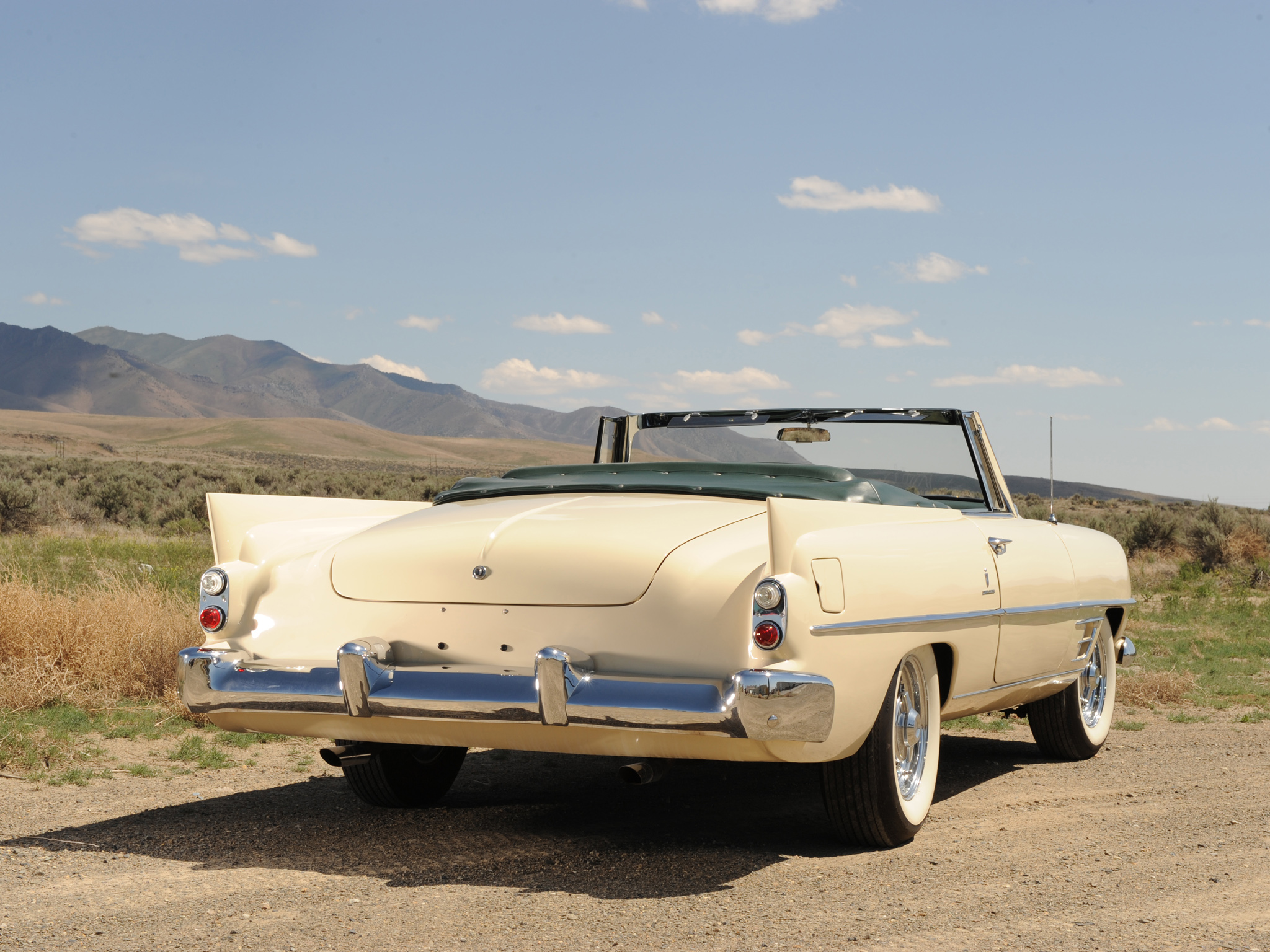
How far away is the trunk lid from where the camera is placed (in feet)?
13.5

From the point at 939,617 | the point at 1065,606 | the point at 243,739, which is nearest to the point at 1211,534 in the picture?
the point at 1065,606

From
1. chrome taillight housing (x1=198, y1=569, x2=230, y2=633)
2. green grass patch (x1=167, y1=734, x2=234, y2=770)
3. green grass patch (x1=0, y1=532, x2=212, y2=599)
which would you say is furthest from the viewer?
green grass patch (x1=0, y1=532, x2=212, y2=599)

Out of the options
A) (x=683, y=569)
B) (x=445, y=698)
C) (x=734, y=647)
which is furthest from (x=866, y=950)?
(x=445, y=698)

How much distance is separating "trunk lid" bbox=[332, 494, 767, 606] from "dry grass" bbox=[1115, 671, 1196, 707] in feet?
18.1

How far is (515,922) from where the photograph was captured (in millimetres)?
3629

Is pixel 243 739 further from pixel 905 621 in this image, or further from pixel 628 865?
pixel 905 621

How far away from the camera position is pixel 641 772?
4.10 meters

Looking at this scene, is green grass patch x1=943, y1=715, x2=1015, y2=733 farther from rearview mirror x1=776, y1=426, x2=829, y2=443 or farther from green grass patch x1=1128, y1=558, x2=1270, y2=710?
rearview mirror x1=776, y1=426, x2=829, y2=443

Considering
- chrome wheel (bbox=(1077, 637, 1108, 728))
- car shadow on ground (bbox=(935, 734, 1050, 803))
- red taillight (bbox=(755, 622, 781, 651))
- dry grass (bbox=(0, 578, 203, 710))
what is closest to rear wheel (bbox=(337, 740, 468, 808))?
red taillight (bbox=(755, 622, 781, 651))

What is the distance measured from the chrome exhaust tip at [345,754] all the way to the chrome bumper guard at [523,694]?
0.63 metres

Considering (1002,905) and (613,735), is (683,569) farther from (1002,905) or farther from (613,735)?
(1002,905)

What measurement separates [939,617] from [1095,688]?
9.65ft

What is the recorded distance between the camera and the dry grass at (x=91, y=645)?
7844 millimetres

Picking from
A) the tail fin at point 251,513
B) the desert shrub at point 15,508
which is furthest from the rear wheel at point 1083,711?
the desert shrub at point 15,508
